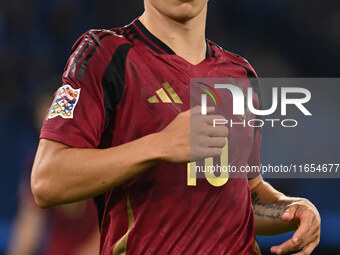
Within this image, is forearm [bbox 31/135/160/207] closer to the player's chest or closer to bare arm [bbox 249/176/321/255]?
the player's chest

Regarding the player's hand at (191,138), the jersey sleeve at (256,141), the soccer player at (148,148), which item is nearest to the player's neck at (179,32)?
the soccer player at (148,148)

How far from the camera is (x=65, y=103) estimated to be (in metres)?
1.37

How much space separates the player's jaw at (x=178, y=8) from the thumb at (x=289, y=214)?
0.57 metres

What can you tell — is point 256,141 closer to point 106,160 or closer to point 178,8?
point 178,8

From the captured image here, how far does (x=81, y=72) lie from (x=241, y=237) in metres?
0.58

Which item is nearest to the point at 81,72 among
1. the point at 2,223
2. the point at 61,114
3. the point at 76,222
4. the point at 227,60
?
the point at 61,114

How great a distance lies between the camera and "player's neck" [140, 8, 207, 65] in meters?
1.60

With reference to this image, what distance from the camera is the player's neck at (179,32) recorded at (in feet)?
5.26

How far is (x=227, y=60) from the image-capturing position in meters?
1.77

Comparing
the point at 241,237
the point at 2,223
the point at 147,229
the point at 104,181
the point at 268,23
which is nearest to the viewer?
the point at 104,181

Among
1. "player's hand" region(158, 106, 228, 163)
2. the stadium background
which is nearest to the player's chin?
"player's hand" region(158, 106, 228, 163)

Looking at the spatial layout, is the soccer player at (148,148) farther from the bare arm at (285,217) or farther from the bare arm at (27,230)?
the bare arm at (27,230)

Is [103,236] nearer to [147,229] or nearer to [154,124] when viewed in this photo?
[147,229]

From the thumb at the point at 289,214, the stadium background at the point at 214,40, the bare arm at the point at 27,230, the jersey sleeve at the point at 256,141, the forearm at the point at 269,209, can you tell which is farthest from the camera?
the stadium background at the point at 214,40
